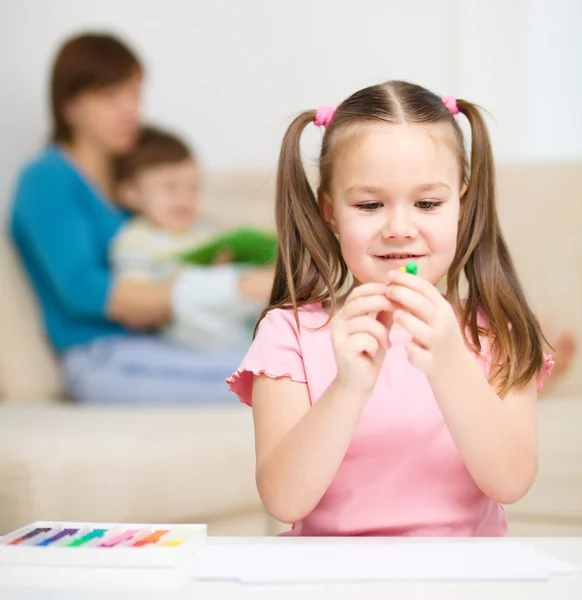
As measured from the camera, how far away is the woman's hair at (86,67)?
2238mm

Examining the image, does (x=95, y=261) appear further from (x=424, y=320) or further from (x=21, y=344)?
(x=424, y=320)

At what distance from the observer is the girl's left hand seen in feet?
2.46

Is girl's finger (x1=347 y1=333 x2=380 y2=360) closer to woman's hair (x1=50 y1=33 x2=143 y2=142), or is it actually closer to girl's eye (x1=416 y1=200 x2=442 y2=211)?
girl's eye (x1=416 y1=200 x2=442 y2=211)

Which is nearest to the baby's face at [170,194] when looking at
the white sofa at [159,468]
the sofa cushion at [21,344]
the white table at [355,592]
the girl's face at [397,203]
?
the sofa cushion at [21,344]

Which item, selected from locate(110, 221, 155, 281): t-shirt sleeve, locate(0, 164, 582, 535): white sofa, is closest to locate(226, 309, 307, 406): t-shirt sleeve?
locate(0, 164, 582, 535): white sofa

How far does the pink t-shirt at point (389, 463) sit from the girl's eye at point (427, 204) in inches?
7.2

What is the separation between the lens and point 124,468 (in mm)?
1400

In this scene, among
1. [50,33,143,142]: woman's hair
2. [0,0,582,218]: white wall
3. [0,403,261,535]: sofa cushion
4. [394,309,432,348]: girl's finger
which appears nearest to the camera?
[394,309,432,348]: girl's finger

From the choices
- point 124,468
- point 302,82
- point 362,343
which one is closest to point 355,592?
point 362,343

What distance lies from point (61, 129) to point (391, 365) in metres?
1.60

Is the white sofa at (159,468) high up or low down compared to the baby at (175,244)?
down

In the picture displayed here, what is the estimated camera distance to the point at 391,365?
96cm

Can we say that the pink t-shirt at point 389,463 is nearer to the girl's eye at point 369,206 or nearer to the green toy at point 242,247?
the girl's eye at point 369,206

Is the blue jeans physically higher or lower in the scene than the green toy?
lower
